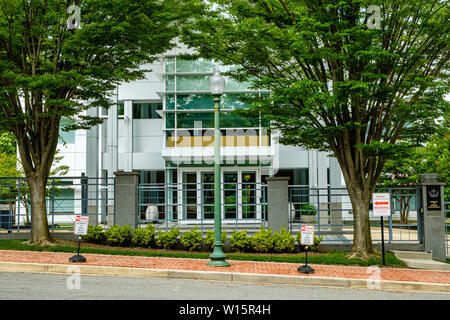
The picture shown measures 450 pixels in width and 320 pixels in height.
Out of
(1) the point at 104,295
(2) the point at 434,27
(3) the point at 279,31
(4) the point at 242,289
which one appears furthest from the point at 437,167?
(1) the point at 104,295

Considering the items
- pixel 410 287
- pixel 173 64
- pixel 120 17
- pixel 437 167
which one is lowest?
pixel 410 287

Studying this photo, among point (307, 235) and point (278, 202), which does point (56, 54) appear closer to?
point (278, 202)

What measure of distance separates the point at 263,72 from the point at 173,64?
992 centimetres

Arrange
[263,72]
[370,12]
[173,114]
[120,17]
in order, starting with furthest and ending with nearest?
[173,114] → [263,72] → [120,17] → [370,12]

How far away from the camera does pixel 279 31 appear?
39.0 feet

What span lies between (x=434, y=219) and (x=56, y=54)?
1264cm

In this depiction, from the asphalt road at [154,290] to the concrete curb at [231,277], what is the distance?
0.95ft

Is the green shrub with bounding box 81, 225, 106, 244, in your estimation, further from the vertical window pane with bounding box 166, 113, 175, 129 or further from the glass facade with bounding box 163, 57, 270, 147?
the vertical window pane with bounding box 166, 113, 175, 129

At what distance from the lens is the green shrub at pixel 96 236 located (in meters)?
14.9

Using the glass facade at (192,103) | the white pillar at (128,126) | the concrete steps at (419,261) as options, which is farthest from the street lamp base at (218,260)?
the white pillar at (128,126)

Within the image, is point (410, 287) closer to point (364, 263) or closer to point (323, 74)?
point (364, 263)

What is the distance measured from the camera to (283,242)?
13.8 meters

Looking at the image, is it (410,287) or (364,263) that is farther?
(364,263)

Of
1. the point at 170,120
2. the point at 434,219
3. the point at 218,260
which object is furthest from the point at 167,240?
the point at 170,120
